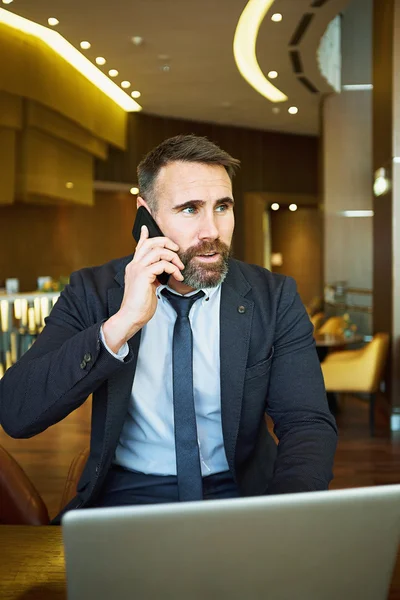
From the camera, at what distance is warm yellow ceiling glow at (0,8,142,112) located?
721cm

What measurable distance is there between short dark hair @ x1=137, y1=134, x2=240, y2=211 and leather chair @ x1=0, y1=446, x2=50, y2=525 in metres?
0.73

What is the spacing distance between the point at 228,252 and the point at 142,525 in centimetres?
105

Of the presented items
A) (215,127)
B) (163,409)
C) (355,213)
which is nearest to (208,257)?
(163,409)

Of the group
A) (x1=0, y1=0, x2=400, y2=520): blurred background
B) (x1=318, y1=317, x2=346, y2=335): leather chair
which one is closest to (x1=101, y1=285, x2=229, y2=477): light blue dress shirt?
(x1=0, y1=0, x2=400, y2=520): blurred background

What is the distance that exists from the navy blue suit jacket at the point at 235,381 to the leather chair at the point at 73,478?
0.17 metres

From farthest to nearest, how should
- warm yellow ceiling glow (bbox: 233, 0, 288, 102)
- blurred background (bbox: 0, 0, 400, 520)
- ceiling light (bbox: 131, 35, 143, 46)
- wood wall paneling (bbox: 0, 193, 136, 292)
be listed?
wood wall paneling (bbox: 0, 193, 136, 292) → ceiling light (bbox: 131, 35, 143, 46) → warm yellow ceiling glow (bbox: 233, 0, 288, 102) → blurred background (bbox: 0, 0, 400, 520)

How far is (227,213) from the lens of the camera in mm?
1590

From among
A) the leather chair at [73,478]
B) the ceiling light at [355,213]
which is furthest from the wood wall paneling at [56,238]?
the leather chair at [73,478]

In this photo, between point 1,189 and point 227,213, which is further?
point 1,189

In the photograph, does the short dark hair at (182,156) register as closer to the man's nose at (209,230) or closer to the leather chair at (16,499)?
the man's nose at (209,230)

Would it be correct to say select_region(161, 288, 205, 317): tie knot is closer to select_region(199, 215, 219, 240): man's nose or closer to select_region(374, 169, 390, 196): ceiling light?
select_region(199, 215, 219, 240): man's nose

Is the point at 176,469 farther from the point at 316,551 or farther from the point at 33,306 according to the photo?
the point at 33,306

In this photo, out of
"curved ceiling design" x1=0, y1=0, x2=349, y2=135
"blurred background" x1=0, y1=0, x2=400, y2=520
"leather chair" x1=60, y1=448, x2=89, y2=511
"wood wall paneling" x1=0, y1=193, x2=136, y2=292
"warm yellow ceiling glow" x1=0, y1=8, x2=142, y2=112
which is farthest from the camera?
"wood wall paneling" x1=0, y1=193, x2=136, y2=292

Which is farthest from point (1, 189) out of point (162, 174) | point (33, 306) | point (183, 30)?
point (162, 174)
